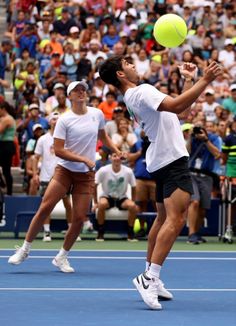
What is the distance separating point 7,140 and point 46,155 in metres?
2.05

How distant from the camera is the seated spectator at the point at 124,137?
2147 centimetres

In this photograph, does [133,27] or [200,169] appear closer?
[200,169]

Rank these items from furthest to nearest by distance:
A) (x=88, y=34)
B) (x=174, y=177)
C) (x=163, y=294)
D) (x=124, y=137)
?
1. (x=88, y=34)
2. (x=124, y=137)
3. (x=163, y=294)
4. (x=174, y=177)

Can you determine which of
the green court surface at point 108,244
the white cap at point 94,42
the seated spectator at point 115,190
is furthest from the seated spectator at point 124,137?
the white cap at point 94,42


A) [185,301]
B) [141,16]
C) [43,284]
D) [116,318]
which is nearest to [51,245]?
[43,284]

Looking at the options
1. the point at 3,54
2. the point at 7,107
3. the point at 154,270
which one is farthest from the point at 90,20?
the point at 154,270

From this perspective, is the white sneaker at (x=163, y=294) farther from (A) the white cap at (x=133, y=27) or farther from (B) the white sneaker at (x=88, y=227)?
(A) the white cap at (x=133, y=27)

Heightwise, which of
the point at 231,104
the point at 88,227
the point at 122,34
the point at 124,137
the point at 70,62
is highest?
the point at 122,34

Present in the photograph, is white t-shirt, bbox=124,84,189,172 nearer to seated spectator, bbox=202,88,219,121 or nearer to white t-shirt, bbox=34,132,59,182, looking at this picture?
white t-shirt, bbox=34,132,59,182

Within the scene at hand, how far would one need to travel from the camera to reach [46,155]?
65.4 ft

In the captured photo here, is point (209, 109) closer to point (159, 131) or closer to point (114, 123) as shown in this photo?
point (114, 123)

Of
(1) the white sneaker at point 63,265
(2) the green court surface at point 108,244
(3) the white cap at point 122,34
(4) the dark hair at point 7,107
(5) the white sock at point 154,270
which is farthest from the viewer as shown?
(3) the white cap at point 122,34

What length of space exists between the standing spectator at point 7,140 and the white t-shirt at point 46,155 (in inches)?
64.6

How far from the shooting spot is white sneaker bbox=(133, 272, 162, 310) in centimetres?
993
